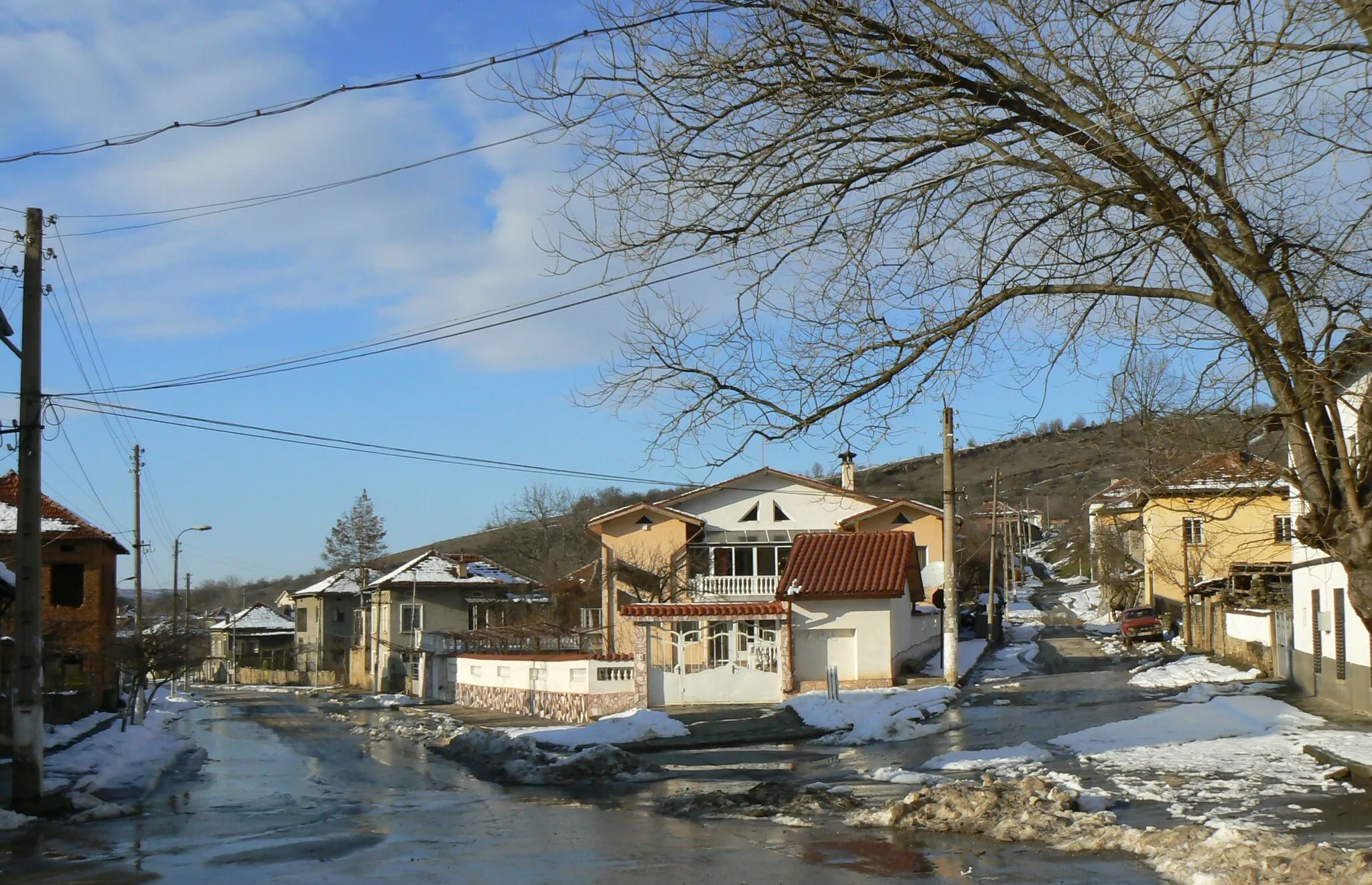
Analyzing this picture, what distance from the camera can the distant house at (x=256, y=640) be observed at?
10175 centimetres

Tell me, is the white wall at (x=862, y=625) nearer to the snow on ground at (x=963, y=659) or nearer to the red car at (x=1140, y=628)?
the snow on ground at (x=963, y=659)

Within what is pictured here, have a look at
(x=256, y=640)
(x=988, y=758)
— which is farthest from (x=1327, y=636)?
(x=256, y=640)

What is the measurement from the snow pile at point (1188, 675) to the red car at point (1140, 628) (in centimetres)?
1596

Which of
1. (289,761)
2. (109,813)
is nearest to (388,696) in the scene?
(289,761)

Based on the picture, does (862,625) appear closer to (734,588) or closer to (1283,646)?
(1283,646)

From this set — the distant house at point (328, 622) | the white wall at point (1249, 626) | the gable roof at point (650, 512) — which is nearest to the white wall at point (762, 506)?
the gable roof at point (650, 512)

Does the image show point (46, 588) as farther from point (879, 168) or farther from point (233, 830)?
point (879, 168)

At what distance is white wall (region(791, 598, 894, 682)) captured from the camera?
3534cm

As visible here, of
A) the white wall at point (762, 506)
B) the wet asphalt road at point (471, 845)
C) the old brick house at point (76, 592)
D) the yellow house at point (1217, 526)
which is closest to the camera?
the yellow house at point (1217, 526)

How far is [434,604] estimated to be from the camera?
66.2 meters

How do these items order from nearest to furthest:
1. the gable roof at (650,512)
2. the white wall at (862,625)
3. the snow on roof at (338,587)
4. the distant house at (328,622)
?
the white wall at (862,625)
the gable roof at (650,512)
the snow on roof at (338,587)
the distant house at (328,622)

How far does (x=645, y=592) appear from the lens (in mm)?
47812

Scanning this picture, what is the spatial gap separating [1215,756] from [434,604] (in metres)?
53.0

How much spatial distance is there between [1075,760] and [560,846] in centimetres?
885
